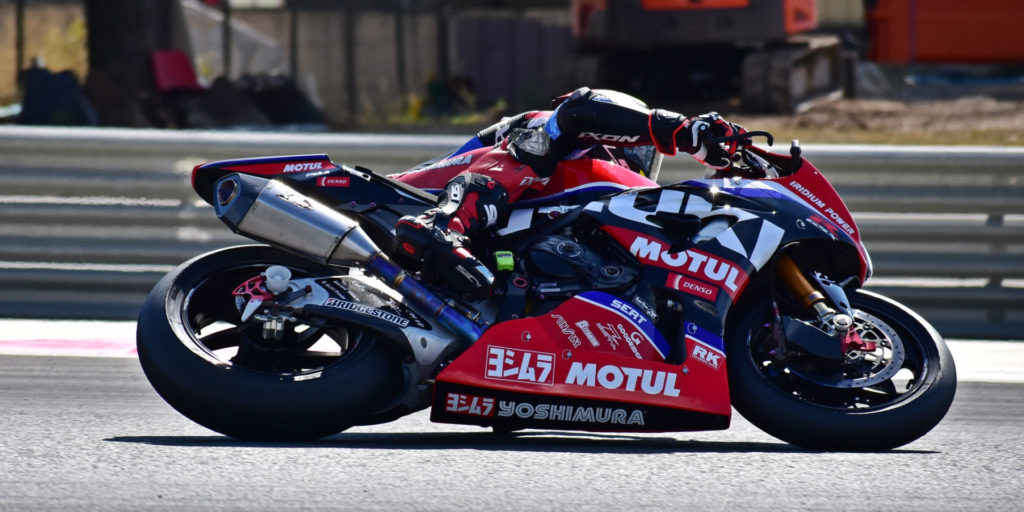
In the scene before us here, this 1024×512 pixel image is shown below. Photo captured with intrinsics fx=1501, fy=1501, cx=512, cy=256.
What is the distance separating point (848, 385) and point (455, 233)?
143 cm

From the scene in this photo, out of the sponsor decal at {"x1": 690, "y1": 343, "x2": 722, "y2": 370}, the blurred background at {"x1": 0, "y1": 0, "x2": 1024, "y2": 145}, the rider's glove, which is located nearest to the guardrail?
the rider's glove

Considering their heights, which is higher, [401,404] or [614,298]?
[614,298]

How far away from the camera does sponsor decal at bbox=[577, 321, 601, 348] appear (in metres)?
5.00

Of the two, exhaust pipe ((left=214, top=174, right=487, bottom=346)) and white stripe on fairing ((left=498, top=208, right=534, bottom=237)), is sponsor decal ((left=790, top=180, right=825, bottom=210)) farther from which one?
exhaust pipe ((left=214, top=174, right=487, bottom=346))

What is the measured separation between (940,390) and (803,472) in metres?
0.74

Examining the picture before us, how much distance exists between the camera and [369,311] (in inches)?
194

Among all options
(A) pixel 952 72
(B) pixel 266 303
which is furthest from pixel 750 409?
(A) pixel 952 72

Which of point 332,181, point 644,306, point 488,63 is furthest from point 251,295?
point 488,63

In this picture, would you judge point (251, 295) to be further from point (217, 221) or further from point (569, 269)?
point (217, 221)

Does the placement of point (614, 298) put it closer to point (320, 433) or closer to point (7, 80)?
point (320, 433)

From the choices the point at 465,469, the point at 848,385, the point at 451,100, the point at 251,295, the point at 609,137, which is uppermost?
the point at 609,137

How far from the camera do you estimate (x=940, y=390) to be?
5113 mm

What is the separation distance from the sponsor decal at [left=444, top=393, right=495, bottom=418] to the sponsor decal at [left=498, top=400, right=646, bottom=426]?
1.7 inches

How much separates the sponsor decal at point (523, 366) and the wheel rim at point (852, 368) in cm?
71
